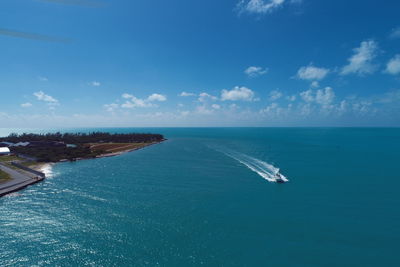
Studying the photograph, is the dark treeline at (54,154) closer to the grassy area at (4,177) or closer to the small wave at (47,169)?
the small wave at (47,169)

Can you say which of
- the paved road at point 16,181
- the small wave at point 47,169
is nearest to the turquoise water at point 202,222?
the paved road at point 16,181

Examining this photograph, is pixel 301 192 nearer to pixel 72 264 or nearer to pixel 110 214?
pixel 110 214

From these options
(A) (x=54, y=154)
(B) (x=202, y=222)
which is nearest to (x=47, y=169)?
(A) (x=54, y=154)

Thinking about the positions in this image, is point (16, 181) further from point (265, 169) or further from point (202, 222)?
point (265, 169)

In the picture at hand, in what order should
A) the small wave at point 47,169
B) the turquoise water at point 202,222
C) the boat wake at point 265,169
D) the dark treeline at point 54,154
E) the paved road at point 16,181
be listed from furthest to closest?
the dark treeline at point 54,154 < the small wave at point 47,169 < the boat wake at point 265,169 < the paved road at point 16,181 < the turquoise water at point 202,222

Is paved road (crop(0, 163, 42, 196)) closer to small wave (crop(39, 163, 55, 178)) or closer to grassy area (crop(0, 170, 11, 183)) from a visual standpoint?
grassy area (crop(0, 170, 11, 183))

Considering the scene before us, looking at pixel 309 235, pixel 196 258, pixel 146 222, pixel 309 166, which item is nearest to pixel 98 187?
pixel 146 222
